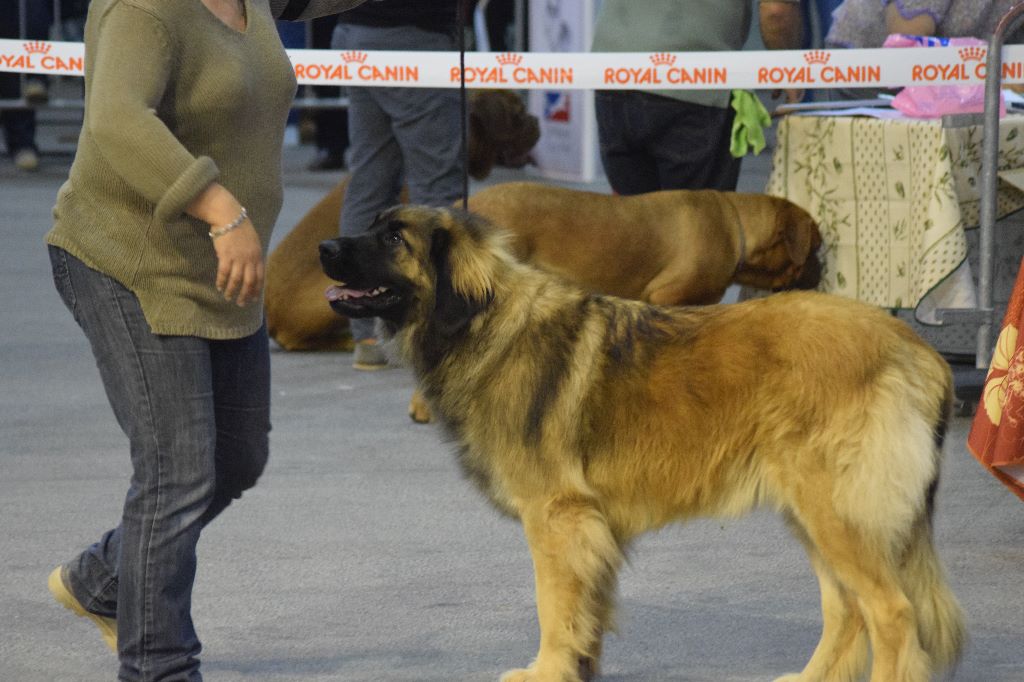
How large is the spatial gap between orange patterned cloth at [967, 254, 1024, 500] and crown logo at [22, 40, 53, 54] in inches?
211

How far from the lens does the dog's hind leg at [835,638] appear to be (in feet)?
11.4

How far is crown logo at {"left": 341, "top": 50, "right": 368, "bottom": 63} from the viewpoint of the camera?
6.57 metres

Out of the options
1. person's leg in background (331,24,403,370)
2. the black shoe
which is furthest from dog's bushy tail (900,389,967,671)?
the black shoe

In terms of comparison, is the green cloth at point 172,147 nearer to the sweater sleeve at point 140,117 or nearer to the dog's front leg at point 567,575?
the sweater sleeve at point 140,117

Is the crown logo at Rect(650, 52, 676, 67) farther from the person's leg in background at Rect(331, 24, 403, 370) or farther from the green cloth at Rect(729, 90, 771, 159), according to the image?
the person's leg in background at Rect(331, 24, 403, 370)

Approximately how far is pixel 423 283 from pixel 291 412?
3021mm

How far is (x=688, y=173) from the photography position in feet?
21.8

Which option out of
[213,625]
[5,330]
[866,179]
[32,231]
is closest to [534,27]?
[32,231]

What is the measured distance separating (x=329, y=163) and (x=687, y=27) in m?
8.51

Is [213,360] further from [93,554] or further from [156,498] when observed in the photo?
[93,554]

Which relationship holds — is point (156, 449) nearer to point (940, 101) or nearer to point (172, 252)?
point (172, 252)

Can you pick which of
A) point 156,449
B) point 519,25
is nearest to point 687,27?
point 156,449

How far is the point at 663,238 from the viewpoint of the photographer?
625 centimetres

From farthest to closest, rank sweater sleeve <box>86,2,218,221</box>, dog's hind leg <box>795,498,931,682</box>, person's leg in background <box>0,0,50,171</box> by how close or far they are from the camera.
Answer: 1. person's leg in background <box>0,0,50,171</box>
2. dog's hind leg <box>795,498,931,682</box>
3. sweater sleeve <box>86,2,218,221</box>
